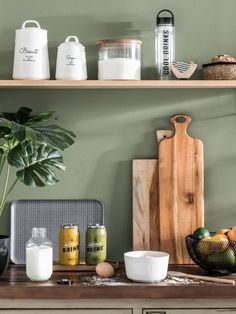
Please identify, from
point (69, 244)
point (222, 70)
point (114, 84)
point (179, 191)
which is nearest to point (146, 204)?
point (179, 191)

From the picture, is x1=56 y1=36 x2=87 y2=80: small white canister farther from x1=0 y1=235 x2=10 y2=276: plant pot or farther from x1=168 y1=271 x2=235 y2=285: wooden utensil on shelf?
x1=168 y1=271 x2=235 y2=285: wooden utensil on shelf

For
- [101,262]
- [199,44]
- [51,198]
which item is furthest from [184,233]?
[199,44]

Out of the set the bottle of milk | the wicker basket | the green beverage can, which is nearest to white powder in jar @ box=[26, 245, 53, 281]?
the bottle of milk

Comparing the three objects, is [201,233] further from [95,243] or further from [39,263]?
[39,263]

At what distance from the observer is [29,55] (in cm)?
288

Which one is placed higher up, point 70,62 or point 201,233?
point 70,62

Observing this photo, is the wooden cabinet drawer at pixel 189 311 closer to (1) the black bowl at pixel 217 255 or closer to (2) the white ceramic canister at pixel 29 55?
(1) the black bowl at pixel 217 255

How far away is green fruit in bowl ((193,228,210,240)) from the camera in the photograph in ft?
9.24

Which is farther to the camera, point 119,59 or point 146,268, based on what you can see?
point 119,59

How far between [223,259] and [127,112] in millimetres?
808

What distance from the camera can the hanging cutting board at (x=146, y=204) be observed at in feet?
10.0

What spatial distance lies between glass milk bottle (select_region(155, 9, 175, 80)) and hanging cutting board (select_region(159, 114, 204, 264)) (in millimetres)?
246

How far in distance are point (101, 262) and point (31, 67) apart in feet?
2.85

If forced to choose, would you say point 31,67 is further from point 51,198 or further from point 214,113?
point 214,113
